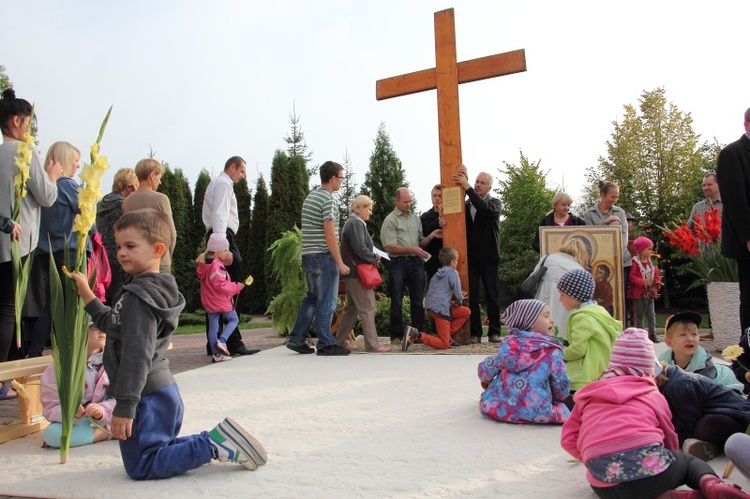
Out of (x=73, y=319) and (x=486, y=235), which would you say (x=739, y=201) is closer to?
(x=486, y=235)

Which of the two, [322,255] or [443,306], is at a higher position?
Answer: [322,255]

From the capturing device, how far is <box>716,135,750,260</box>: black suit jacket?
468 cm

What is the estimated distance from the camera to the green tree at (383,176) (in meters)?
16.0

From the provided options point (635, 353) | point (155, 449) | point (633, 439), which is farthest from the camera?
point (155, 449)

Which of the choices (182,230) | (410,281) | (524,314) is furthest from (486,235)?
(182,230)

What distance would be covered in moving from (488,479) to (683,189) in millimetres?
18775

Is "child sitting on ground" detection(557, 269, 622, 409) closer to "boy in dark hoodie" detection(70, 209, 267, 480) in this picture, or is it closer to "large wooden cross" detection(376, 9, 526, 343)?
"boy in dark hoodie" detection(70, 209, 267, 480)

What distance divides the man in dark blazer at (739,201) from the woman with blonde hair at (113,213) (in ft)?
15.2

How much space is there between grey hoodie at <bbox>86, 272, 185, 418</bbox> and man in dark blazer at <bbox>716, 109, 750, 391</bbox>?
3.78 metres

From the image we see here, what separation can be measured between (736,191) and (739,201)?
76 mm

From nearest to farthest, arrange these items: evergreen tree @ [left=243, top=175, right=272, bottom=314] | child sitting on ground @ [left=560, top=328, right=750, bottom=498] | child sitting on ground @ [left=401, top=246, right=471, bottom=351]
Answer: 1. child sitting on ground @ [left=560, top=328, right=750, bottom=498]
2. child sitting on ground @ [left=401, top=246, right=471, bottom=351]
3. evergreen tree @ [left=243, top=175, right=272, bottom=314]

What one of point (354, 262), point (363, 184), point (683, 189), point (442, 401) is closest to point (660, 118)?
point (683, 189)

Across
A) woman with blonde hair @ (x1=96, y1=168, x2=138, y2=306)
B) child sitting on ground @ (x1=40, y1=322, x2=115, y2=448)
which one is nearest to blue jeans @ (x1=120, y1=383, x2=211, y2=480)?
child sitting on ground @ (x1=40, y1=322, x2=115, y2=448)

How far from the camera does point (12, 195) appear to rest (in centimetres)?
458
